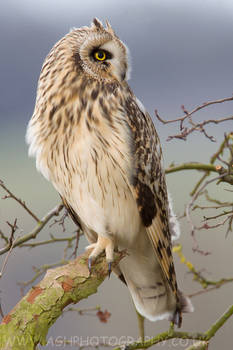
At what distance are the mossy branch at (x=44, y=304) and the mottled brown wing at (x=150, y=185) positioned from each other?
0.71 feet

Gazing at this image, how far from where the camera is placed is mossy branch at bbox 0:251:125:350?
900 mm

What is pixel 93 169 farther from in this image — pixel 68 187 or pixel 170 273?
pixel 170 273

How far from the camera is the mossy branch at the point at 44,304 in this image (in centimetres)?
90

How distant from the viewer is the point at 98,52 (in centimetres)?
120

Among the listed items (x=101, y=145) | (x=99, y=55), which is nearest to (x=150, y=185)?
(x=101, y=145)

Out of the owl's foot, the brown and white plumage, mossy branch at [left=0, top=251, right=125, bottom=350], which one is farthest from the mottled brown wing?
mossy branch at [left=0, top=251, right=125, bottom=350]

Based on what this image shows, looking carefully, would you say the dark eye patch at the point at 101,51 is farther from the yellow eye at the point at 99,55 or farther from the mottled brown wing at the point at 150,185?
the mottled brown wing at the point at 150,185

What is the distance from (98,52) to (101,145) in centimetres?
27

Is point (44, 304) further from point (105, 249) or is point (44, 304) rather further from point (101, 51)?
point (101, 51)

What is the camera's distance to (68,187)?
1.21m

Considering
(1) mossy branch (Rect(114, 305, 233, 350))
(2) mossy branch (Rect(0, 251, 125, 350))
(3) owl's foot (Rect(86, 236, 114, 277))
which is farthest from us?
(3) owl's foot (Rect(86, 236, 114, 277))

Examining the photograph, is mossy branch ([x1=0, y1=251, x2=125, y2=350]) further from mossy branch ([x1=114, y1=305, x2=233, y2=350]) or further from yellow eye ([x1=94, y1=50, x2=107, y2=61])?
yellow eye ([x1=94, y1=50, x2=107, y2=61])

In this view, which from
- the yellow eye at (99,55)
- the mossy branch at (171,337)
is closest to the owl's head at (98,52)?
the yellow eye at (99,55)

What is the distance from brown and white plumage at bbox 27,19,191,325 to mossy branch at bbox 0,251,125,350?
147mm
